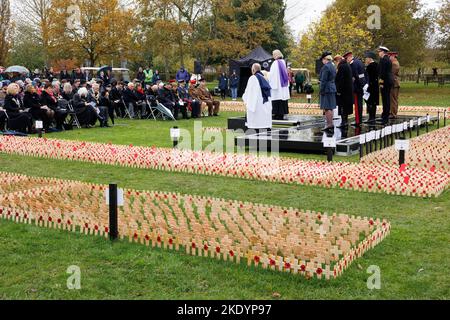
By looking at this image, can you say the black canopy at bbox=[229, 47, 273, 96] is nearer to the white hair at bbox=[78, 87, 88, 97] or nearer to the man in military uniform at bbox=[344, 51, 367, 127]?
the white hair at bbox=[78, 87, 88, 97]

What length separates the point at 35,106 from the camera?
17.6 m

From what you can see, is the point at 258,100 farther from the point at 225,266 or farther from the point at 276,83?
the point at 225,266

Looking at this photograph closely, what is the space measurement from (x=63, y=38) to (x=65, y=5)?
2426 millimetres

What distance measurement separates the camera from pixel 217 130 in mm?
18609

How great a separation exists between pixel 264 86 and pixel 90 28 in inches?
1222

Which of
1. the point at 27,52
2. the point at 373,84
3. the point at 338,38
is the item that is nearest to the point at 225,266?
the point at 373,84

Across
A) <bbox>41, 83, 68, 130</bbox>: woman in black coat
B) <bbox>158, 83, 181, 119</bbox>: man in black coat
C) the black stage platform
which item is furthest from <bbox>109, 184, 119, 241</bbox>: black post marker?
<bbox>158, 83, 181, 119</bbox>: man in black coat

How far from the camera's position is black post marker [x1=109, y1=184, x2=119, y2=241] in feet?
22.5

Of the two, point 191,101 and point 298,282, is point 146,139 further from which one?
point 298,282

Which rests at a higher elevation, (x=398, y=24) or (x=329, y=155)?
(x=398, y=24)

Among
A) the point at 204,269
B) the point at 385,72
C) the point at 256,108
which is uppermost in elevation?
the point at 385,72

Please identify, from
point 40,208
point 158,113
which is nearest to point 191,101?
point 158,113

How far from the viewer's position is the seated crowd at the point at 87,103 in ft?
57.6

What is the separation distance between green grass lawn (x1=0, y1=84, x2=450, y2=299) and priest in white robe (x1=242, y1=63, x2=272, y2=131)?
643 centimetres
